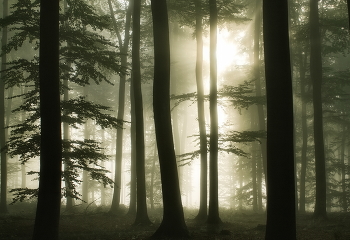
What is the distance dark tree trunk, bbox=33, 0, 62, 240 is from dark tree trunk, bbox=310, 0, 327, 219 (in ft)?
40.7

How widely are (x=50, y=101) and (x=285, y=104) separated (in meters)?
5.83

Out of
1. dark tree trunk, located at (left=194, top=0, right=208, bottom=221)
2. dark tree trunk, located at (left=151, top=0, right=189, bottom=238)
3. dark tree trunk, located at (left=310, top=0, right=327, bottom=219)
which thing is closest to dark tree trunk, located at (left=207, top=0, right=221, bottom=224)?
dark tree trunk, located at (left=194, top=0, right=208, bottom=221)

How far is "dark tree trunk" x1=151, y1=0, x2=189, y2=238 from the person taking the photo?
9523 mm

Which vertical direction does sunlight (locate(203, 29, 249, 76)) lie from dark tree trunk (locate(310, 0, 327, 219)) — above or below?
above

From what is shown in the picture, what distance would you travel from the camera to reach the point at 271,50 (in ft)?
24.3

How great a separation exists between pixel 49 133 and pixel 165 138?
11.2 feet

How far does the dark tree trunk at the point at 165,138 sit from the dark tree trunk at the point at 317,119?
883 centimetres

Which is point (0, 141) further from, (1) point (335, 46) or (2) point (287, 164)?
(1) point (335, 46)

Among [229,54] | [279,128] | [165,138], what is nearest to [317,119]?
[229,54]

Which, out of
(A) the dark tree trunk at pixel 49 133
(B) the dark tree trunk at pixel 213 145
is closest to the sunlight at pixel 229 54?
(B) the dark tree trunk at pixel 213 145

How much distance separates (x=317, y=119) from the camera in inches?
627

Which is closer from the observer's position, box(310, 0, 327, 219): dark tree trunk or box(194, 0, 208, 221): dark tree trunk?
box(194, 0, 208, 221): dark tree trunk

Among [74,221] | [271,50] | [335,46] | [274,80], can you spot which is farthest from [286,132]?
[335,46]

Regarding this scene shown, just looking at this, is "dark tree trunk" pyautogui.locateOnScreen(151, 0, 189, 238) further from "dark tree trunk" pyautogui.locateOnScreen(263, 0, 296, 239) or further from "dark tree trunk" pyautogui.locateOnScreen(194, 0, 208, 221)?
"dark tree trunk" pyautogui.locateOnScreen(194, 0, 208, 221)
